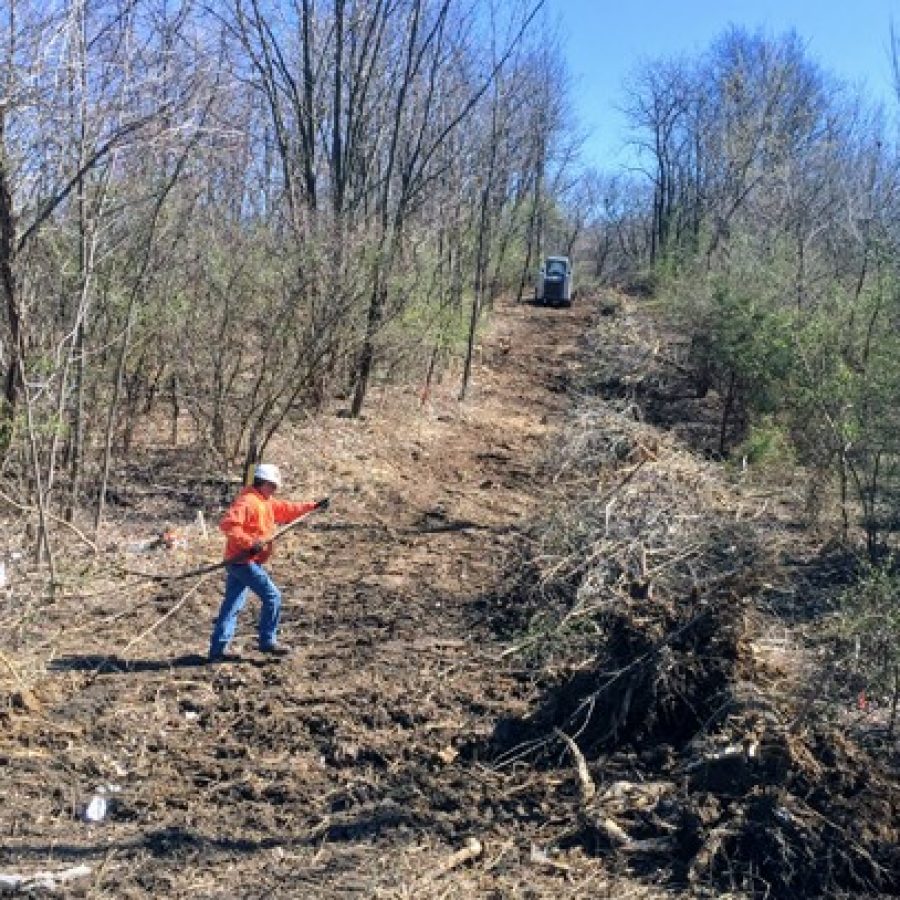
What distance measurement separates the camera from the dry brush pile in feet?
14.0

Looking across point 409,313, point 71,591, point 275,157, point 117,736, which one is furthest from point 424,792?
point 275,157

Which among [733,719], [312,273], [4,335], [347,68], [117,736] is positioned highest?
[347,68]

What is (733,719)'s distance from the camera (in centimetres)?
529

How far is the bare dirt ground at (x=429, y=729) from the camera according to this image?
4359mm

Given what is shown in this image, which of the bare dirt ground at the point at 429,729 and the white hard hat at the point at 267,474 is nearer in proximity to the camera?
the bare dirt ground at the point at 429,729

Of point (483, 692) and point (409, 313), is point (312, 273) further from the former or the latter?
point (483, 692)

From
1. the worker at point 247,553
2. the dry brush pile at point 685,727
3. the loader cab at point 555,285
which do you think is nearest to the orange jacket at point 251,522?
the worker at point 247,553

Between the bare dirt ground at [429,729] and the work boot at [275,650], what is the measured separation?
9 centimetres

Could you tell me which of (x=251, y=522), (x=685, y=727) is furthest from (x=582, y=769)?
(x=251, y=522)

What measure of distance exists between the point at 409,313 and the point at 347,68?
3672 millimetres

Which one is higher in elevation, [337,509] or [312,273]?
[312,273]

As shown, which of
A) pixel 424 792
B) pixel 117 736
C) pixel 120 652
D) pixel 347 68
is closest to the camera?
pixel 424 792

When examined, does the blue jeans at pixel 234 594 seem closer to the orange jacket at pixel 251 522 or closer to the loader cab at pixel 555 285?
the orange jacket at pixel 251 522

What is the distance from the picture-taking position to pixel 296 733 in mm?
5688
